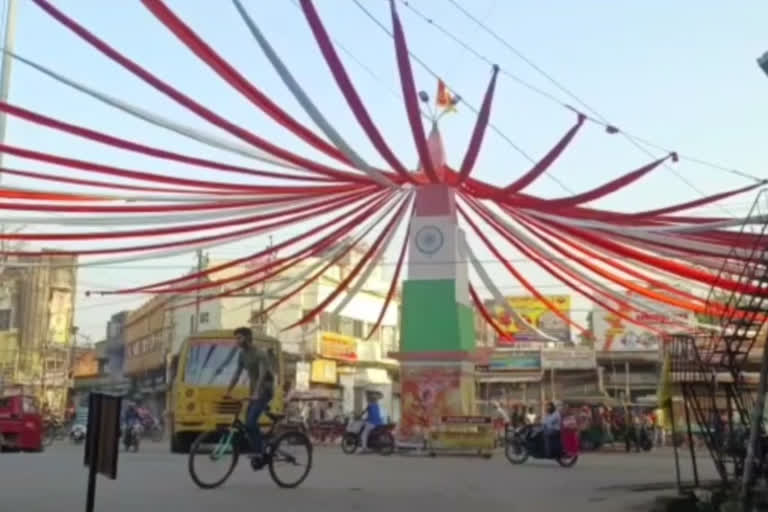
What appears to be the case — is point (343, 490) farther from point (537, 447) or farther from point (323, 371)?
point (323, 371)

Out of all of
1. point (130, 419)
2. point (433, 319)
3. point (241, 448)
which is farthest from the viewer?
point (130, 419)

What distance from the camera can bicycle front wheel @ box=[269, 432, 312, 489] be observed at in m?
11.1

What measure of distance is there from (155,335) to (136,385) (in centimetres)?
439

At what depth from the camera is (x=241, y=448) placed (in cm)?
1096

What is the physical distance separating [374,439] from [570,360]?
22221 millimetres

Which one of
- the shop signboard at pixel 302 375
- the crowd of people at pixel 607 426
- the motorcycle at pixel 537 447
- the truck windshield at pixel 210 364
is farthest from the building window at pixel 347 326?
the motorcycle at pixel 537 447

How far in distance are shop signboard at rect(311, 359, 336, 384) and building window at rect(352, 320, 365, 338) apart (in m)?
4.14

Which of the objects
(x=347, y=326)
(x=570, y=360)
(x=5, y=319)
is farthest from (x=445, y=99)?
(x=5, y=319)

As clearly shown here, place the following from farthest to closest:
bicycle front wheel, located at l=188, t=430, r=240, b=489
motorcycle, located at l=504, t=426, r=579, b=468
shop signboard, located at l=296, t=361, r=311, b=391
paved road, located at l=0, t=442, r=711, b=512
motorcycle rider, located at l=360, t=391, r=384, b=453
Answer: shop signboard, located at l=296, t=361, r=311, b=391 < motorcycle rider, located at l=360, t=391, r=384, b=453 < motorcycle, located at l=504, t=426, r=579, b=468 < bicycle front wheel, located at l=188, t=430, r=240, b=489 < paved road, located at l=0, t=442, r=711, b=512

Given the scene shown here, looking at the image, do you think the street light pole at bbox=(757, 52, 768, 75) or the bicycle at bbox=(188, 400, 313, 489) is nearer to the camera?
the street light pole at bbox=(757, 52, 768, 75)

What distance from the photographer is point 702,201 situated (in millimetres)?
17438

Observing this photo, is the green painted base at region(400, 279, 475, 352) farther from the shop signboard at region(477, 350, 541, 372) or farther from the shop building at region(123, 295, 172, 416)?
the shop building at region(123, 295, 172, 416)

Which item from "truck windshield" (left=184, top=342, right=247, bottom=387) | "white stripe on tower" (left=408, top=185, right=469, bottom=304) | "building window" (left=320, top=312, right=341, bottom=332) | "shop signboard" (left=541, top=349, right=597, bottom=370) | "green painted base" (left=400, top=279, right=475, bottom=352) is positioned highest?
"building window" (left=320, top=312, right=341, bottom=332)

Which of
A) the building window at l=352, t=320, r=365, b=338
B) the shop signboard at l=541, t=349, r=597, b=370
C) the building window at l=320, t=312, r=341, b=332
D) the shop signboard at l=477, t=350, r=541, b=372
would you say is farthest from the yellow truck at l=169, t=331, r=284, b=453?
the building window at l=352, t=320, r=365, b=338
